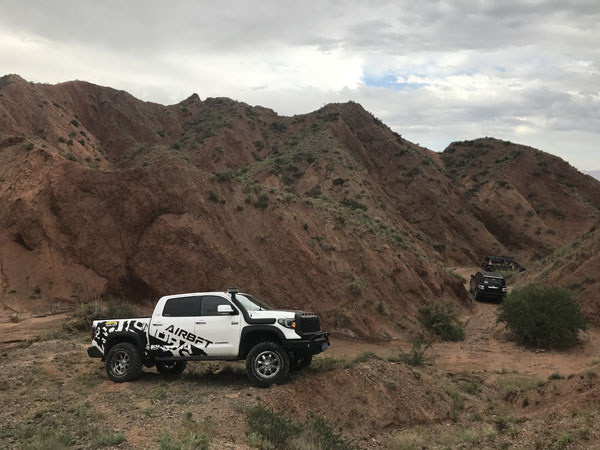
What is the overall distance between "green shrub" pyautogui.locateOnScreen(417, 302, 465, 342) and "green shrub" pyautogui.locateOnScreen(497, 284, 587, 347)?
1928 millimetres

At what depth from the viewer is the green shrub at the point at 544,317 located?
18109mm

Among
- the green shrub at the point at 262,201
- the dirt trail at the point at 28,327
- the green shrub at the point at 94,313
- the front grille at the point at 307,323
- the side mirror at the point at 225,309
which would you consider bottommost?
the dirt trail at the point at 28,327

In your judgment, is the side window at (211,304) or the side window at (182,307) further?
the side window at (182,307)

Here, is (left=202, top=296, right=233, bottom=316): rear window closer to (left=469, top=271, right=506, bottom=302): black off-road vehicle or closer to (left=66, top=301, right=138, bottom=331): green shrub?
(left=66, top=301, right=138, bottom=331): green shrub

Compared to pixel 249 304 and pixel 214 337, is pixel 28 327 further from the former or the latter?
pixel 249 304

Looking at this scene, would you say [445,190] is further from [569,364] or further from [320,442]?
[320,442]

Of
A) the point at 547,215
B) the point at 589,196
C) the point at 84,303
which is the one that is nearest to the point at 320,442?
the point at 84,303

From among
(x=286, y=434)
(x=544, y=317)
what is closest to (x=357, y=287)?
(x=544, y=317)

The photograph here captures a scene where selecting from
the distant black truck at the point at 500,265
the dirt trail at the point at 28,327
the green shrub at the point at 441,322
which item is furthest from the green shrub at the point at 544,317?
the distant black truck at the point at 500,265

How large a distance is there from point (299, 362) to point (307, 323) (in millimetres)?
1288

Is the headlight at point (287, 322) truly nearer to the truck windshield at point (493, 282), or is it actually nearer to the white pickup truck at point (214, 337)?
the white pickup truck at point (214, 337)

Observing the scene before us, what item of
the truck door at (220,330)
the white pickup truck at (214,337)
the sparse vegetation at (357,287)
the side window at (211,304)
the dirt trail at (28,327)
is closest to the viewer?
the white pickup truck at (214,337)

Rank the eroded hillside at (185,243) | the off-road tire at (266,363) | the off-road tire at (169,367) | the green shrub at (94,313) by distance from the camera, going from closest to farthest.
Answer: the off-road tire at (266,363)
the off-road tire at (169,367)
the green shrub at (94,313)
the eroded hillside at (185,243)

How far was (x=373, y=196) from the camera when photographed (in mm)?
43188
